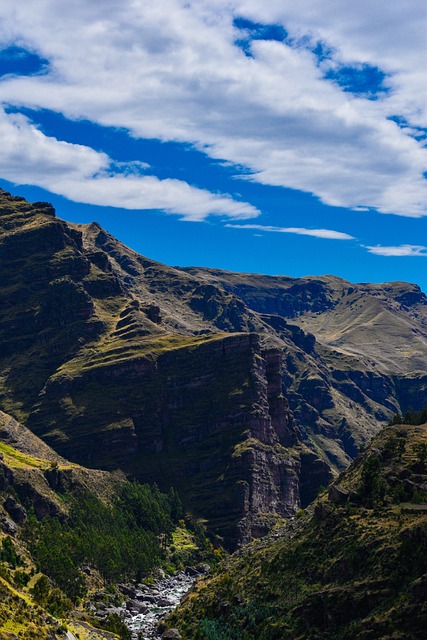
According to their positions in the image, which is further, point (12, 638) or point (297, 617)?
point (297, 617)

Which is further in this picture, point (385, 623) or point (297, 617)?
point (297, 617)

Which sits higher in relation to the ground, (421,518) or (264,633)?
(421,518)

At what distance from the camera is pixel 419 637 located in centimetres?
16238

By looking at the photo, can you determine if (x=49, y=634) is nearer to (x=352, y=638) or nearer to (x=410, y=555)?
(x=352, y=638)

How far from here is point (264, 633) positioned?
19725 cm

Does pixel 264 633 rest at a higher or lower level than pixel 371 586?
lower

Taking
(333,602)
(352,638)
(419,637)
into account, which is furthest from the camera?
(333,602)

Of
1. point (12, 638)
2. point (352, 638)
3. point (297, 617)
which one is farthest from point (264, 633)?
point (12, 638)

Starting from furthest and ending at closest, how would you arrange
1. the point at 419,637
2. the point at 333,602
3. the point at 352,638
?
1. the point at 333,602
2. the point at 352,638
3. the point at 419,637

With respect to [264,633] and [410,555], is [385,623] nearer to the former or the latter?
[410,555]

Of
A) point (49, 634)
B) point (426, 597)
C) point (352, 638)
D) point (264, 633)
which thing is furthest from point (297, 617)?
point (49, 634)

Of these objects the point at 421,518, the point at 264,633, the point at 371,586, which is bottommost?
the point at 264,633

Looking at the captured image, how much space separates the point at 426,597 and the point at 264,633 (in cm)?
4518

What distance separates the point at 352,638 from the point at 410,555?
22.8m
